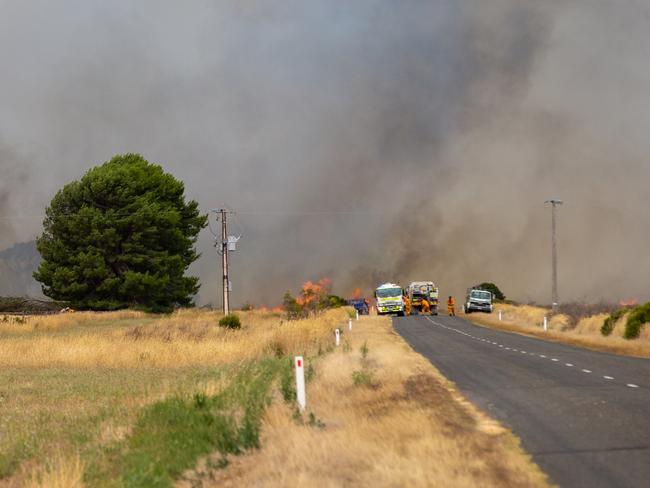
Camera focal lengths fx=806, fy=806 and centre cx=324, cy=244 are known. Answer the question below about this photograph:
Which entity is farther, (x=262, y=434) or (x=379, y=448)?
(x=262, y=434)

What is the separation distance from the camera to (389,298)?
76.1m

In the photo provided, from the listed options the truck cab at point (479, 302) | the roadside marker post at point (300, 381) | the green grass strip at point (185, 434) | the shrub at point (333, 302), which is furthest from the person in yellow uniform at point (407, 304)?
the roadside marker post at point (300, 381)

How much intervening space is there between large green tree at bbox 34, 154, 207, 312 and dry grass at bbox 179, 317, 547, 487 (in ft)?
206

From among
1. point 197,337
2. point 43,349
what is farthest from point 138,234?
point 43,349

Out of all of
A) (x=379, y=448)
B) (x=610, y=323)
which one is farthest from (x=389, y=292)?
(x=379, y=448)

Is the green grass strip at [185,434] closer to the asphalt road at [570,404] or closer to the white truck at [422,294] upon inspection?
the asphalt road at [570,404]

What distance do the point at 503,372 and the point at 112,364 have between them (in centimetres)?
1370

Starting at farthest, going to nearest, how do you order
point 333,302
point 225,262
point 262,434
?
point 333,302 → point 225,262 → point 262,434

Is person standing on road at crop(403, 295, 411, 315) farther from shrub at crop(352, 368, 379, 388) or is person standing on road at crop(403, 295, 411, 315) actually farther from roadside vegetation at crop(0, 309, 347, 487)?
shrub at crop(352, 368, 379, 388)

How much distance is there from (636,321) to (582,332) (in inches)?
352

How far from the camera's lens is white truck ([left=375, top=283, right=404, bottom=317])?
76000mm

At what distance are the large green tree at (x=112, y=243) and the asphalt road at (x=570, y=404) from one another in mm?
51308

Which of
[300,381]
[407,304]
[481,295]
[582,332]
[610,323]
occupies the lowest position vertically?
A: [582,332]

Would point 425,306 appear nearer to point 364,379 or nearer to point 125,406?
point 364,379
